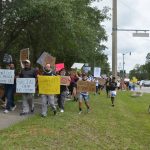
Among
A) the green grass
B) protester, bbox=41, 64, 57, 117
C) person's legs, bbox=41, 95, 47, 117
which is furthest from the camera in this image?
protester, bbox=41, 64, 57, 117

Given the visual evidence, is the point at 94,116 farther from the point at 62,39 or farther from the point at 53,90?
the point at 62,39

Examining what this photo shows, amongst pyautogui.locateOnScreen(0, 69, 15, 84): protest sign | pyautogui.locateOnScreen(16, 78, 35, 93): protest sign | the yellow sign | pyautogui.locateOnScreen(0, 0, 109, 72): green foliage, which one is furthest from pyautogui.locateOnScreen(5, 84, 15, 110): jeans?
pyautogui.locateOnScreen(0, 0, 109, 72): green foliage

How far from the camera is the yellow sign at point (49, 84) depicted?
19062 millimetres

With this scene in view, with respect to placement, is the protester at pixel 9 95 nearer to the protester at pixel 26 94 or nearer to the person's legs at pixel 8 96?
the person's legs at pixel 8 96

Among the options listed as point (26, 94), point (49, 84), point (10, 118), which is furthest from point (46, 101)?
point (10, 118)

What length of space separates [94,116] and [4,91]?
4.02m

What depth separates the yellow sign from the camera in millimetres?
19062

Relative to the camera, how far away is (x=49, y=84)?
63.0 ft

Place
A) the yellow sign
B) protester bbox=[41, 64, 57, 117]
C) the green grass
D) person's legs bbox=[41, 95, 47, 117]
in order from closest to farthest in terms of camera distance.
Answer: the green grass
person's legs bbox=[41, 95, 47, 117]
protester bbox=[41, 64, 57, 117]
the yellow sign

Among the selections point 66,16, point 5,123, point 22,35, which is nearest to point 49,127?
point 5,123

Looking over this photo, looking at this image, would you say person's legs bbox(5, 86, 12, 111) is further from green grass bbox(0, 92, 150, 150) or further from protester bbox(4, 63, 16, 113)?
green grass bbox(0, 92, 150, 150)

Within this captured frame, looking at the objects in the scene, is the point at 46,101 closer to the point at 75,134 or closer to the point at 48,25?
the point at 75,134

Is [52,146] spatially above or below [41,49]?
below

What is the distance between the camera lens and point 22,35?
29359 millimetres
